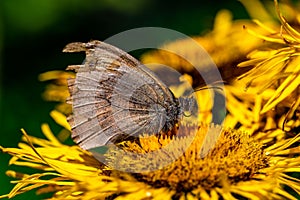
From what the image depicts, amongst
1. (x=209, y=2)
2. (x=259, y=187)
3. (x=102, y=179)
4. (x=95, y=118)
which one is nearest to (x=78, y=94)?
(x=95, y=118)

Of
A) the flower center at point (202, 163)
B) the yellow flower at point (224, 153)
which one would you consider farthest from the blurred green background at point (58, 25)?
the flower center at point (202, 163)

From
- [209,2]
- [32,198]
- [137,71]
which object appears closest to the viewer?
[137,71]

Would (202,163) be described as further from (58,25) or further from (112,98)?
(58,25)

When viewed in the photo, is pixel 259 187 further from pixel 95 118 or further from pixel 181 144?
pixel 95 118

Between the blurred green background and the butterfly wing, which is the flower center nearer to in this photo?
the butterfly wing

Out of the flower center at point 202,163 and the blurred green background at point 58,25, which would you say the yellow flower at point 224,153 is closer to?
the flower center at point 202,163

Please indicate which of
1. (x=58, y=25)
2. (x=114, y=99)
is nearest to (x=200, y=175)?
(x=114, y=99)

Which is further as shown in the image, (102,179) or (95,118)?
(95,118)
